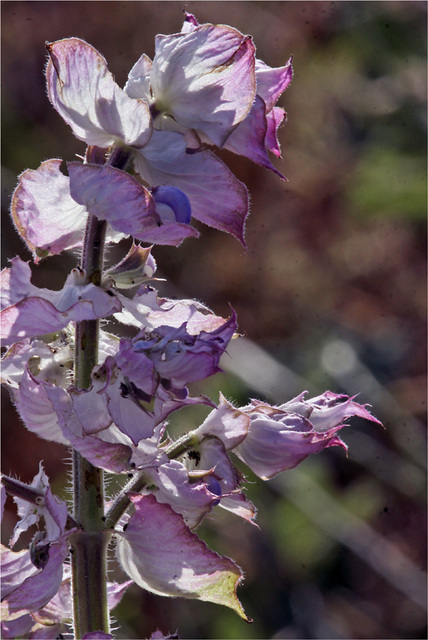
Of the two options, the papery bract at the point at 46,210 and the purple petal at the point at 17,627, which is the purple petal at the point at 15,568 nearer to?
the purple petal at the point at 17,627

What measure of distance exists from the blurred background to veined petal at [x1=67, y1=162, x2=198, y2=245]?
61.4 inches

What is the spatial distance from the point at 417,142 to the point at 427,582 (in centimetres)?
122

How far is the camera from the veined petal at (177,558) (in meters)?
0.46

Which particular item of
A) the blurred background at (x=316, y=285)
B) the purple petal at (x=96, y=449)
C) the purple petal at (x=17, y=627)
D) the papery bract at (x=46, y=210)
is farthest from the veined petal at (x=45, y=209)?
the blurred background at (x=316, y=285)

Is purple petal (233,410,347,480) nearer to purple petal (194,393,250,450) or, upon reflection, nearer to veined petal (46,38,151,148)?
purple petal (194,393,250,450)

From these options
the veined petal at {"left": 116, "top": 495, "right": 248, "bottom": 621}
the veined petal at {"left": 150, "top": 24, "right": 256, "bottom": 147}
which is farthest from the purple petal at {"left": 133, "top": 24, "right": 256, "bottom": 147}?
the veined petal at {"left": 116, "top": 495, "right": 248, "bottom": 621}

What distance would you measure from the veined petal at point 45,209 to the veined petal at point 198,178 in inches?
1.8

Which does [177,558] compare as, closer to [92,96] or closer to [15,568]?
[15,568]

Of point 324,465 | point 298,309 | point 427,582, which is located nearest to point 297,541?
point 324,465

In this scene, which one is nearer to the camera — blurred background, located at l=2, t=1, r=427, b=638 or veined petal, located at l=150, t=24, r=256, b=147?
veined petal, located at l=150, t=24, r=256, b=147

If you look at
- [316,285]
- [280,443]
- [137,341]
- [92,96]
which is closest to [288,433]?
[280,443]

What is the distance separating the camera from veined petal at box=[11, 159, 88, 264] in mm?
460

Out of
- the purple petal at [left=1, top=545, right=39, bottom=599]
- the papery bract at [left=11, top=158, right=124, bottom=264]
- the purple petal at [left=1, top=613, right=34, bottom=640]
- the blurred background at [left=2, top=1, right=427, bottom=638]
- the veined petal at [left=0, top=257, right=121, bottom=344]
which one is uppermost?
the papery bract at [left=11, top=158, right=124, bottom=264]

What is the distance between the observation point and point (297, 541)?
204 centimetres
